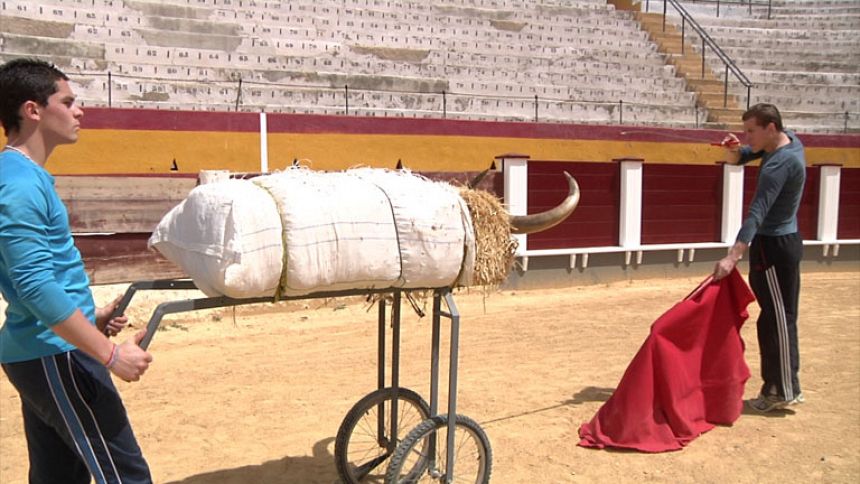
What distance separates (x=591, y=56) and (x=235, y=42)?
281 inches

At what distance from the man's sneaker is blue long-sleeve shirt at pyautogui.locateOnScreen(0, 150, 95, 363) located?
3401 mm

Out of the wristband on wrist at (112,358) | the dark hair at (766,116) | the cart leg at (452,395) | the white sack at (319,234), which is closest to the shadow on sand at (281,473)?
the cart leg at (452,395)

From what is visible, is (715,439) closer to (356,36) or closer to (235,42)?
(235,42)

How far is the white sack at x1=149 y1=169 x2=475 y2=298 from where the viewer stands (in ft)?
7.17

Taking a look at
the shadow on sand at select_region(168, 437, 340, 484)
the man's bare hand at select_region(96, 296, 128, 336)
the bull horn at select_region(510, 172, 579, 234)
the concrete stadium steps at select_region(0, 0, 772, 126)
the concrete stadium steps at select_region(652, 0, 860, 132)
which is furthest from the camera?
the concrete stadium steps at select_region(652, 0, 860, 132)

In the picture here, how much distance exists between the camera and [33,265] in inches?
64.1

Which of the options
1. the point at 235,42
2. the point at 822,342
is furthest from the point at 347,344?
the point at 235,42

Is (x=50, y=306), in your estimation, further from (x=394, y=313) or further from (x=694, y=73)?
(x=694, y=73)

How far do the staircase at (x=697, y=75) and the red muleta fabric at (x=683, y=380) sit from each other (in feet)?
33.8

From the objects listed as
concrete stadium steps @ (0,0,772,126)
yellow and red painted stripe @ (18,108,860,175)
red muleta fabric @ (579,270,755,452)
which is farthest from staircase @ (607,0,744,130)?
red muleta fabric @ (579,270,755,452)

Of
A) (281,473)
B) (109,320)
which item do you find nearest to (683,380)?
(281,473)

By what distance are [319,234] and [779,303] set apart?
2660 millimetres

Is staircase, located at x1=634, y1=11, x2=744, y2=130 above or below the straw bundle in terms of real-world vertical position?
above

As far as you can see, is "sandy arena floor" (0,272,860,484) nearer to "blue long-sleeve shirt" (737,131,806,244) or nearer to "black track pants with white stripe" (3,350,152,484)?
"blue long-sleeve shirt" (737,131,806,244)
